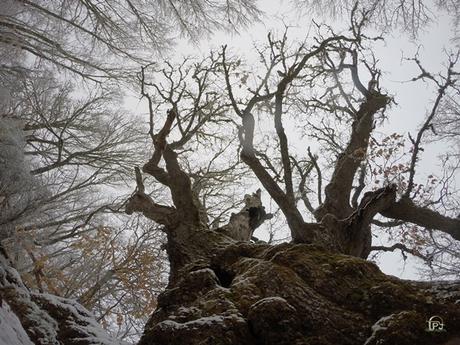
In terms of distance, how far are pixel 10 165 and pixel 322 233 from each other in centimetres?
460

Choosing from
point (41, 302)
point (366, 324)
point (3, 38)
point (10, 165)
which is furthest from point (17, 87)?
point (366, 324)

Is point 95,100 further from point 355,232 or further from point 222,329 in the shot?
point 222,329

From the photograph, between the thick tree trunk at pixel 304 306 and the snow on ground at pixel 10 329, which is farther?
the thick tree trunk at pixel 304 306

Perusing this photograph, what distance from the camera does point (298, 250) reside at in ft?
10.7

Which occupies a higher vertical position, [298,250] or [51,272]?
[51,272]
